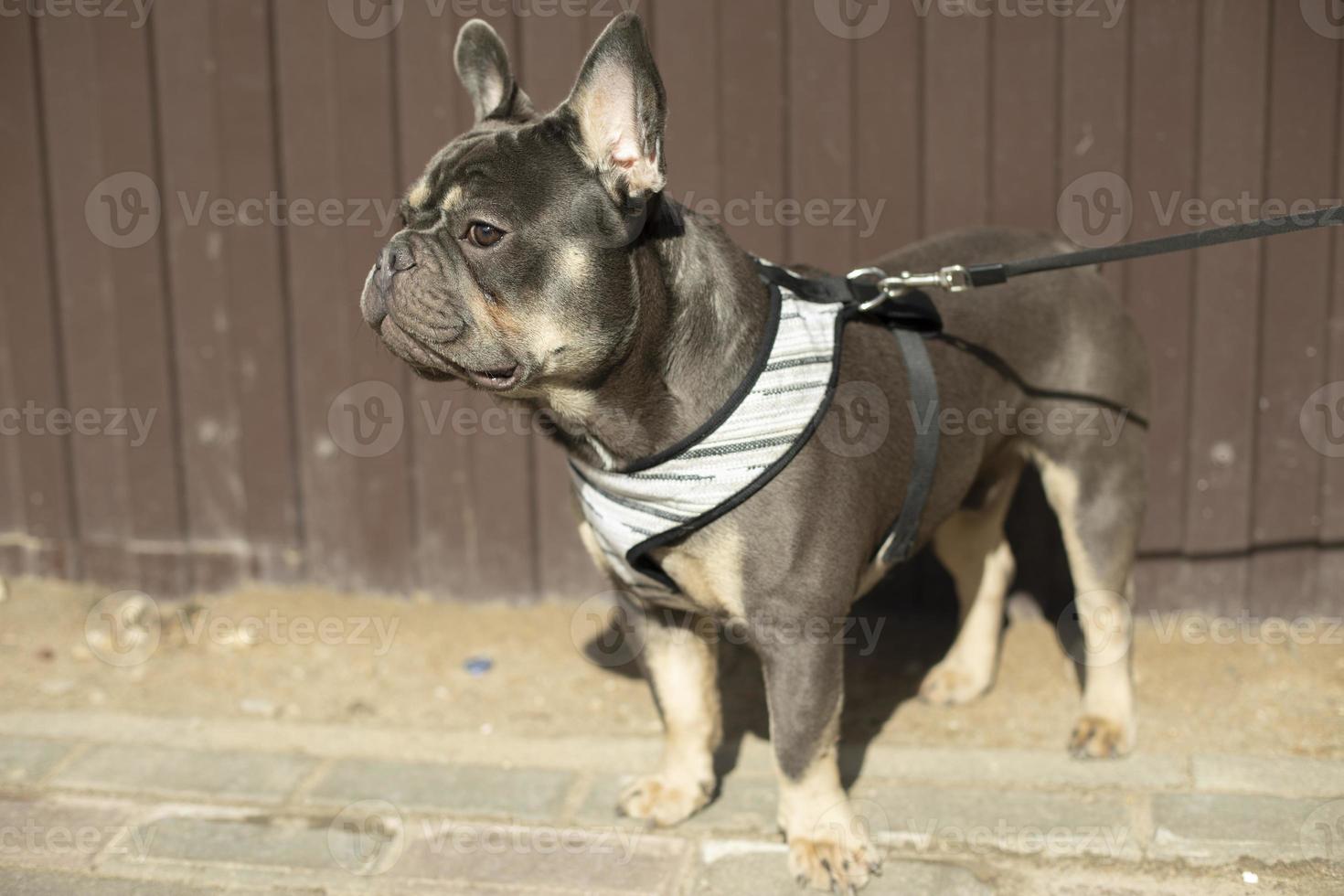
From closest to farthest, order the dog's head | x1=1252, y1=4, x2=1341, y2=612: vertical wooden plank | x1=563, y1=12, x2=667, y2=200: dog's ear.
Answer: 1. x1=563, y1=12, x2=667, y2=200: dog's ear
2. the dog's head
3. x1=1252, y1=4, x2=1341, y2=612: vertical wooden plank

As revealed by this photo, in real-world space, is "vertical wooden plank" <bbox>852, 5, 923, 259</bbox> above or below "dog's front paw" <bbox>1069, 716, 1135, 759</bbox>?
above

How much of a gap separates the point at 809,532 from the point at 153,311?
3492 millimetres

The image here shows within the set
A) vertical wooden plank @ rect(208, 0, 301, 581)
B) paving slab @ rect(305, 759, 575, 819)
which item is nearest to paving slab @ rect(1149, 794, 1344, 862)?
paving slab @ rect(305, 759, 575, 819)

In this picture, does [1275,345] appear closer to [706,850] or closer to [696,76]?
[696,76]

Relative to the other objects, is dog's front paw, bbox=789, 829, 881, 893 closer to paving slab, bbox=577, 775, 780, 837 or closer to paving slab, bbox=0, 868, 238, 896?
paving slab, bbox=577, 775, 780, 837

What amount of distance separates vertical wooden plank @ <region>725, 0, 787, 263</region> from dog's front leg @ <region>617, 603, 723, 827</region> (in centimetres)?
189

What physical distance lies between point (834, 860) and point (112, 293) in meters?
3.97

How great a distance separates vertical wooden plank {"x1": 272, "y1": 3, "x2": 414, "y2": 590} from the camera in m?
5.20

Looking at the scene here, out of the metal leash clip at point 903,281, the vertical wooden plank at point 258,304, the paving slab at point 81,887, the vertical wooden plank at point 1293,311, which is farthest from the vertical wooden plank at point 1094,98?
the paving slab at point 81,887

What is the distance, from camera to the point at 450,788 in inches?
161

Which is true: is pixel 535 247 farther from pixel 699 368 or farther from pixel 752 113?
pixel 752 113

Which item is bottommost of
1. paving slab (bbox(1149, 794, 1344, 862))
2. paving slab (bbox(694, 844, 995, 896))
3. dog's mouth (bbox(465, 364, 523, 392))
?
paving slab (bbox(694, 844, 995, 896))

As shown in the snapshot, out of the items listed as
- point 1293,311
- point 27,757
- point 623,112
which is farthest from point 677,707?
point 1293,311

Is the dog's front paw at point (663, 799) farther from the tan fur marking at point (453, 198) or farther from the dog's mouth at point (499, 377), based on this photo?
the tan fur marking at point (453, 198)
